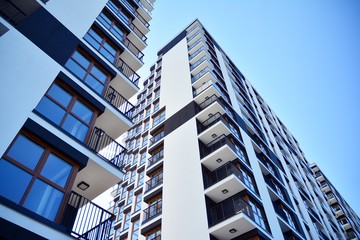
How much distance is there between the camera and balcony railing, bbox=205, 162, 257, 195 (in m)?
20.3

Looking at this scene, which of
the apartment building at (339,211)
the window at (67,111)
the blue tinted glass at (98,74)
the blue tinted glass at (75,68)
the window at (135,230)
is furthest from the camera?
the apartment building at (339,211)

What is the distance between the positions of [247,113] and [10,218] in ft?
93.9

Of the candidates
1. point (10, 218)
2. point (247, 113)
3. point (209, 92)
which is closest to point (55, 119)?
point (10, 218)

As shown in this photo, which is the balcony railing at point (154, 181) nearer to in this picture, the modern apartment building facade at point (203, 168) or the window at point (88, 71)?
the modern apartment building facade at point (203, 168)

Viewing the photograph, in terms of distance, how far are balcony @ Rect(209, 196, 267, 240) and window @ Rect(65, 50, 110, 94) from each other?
10.4 metres

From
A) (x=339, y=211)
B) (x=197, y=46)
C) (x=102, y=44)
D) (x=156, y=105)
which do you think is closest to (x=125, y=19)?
(x=102, y=44)

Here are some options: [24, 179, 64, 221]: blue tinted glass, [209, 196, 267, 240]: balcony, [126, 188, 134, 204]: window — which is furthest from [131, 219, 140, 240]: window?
[24, 179, 64, 221]: blue tinted glass

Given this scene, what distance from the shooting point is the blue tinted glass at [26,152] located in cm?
821

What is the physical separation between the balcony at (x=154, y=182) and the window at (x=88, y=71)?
12.5 metres

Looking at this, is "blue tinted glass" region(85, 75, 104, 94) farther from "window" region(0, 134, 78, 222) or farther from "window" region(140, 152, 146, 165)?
"window" region(140, 152, 146, 165)

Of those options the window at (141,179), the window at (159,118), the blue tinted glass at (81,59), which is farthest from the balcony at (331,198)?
the blue tinted glass at (81,59)

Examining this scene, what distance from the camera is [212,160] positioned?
21.6 meters

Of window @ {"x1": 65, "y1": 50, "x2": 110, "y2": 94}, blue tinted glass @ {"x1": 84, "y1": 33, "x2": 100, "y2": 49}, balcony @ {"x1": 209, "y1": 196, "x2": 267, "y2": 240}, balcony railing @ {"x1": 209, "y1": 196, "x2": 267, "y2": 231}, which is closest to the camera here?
window @ {"x1": 65, "y1": 50, "x2": 110, "y2": 94}

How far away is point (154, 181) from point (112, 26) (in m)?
13.5
